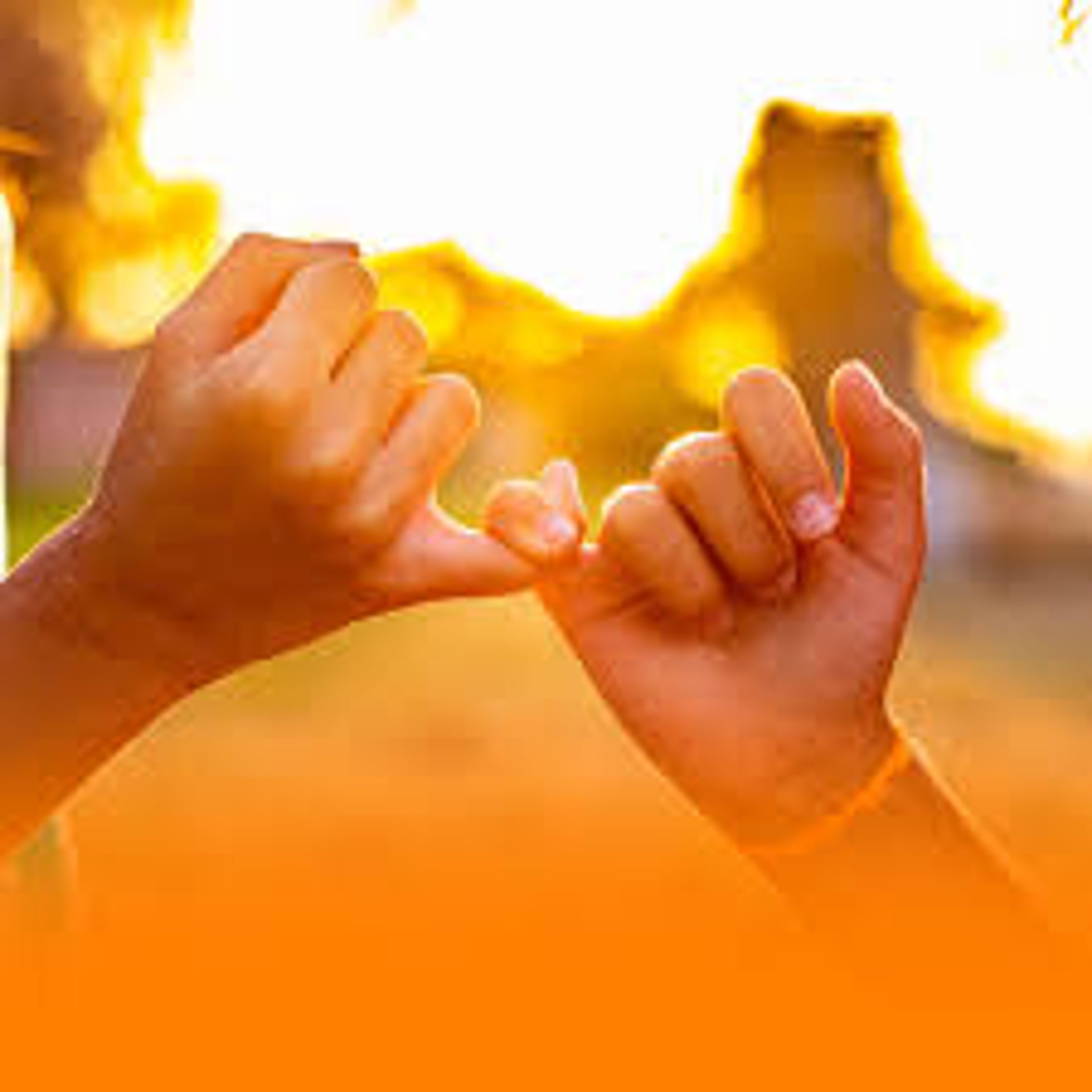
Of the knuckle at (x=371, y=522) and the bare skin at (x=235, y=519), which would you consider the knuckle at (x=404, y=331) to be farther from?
the knuckle at (x=371, y=522)

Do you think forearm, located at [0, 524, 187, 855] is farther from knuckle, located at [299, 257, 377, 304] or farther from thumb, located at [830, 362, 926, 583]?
thumb, located at [830, 362, 926, 583]

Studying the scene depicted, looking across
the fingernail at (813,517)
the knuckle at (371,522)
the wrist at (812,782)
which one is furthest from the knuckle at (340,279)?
the wrist at (812,782)

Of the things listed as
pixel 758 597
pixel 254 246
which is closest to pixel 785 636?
pixel 758 597

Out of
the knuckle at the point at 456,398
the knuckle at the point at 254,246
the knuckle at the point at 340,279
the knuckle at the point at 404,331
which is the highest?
the knuckle at the point at 254,246

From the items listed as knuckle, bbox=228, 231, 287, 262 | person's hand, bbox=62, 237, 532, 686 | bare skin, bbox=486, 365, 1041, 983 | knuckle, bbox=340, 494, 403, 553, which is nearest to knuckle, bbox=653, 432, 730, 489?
bare skin, bbox=486, 365, 1041, 983

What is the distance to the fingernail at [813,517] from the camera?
2.29 meters

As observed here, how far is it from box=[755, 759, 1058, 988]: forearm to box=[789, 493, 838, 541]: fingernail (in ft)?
1.18

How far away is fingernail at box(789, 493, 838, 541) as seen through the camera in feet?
7.50

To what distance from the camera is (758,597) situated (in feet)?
8.04

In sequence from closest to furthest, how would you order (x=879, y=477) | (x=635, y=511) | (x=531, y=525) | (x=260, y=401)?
(x=260, y=401) → (x=531, y=525) → (x=635, y=511) → (x=879, y=477)

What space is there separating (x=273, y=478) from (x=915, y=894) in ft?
3.26

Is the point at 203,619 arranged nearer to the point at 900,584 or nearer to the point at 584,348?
the point at 900,584

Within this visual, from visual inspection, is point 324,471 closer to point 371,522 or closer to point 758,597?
point 371,522

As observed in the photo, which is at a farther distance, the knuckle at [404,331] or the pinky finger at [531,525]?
the pinky finger at [531,525]
